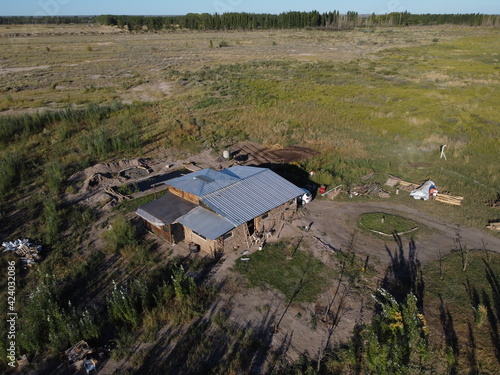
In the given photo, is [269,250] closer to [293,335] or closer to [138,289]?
[293,335]

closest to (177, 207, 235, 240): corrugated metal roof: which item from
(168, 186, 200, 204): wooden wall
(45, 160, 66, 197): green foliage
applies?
(168, 186, 200, 204): wooden wall

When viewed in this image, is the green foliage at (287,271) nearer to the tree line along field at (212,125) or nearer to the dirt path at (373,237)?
the dirt path at (373,237)

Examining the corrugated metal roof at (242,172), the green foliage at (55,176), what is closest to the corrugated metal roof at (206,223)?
the corrugated metal roof at (242,172)

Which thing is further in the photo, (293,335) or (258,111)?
(258,111)

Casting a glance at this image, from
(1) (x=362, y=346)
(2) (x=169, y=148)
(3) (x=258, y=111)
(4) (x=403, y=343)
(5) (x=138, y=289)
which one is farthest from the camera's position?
(3) (x=258, y=111)

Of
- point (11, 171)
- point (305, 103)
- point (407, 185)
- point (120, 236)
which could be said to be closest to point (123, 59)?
point (305, 103)

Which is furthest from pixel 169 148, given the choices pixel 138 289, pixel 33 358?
pixel 33 358
